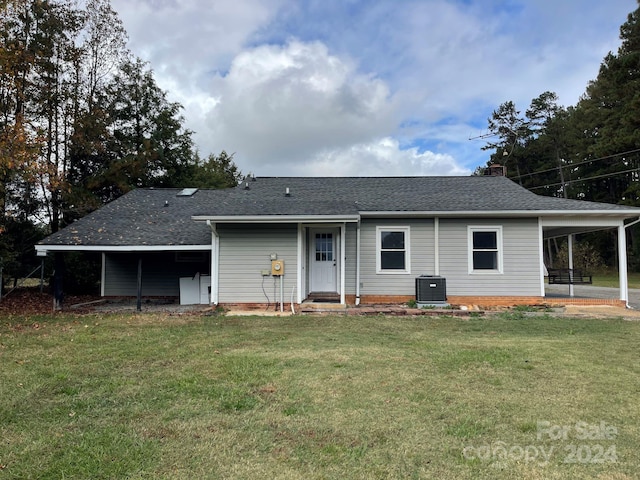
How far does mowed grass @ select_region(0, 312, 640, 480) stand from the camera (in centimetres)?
267

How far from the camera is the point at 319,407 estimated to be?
3.66 metres

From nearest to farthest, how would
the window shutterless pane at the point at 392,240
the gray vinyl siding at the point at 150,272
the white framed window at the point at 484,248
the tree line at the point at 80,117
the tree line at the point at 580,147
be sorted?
the white framed window at the point at 484,248 < the window shutterless pane at the point at 392,240 < the gray vinyl siding at the point at 150,272 < the tree line at the point at 80,117 < the tree line at the point at 580,147

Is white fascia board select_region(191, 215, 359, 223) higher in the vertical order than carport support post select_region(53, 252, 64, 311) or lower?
higher

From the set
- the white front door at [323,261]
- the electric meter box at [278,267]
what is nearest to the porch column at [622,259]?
the white front door at [323,261]

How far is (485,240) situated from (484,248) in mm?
219

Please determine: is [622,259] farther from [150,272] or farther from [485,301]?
[150,272]

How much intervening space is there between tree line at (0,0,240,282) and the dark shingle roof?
128 inches

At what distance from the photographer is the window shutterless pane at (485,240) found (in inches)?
428

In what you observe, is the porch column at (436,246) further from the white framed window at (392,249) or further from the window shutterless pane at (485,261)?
the window shutterless pane at (485,261)

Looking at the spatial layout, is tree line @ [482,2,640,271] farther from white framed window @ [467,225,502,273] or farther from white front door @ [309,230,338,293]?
white front door @ [309,230,338,293]

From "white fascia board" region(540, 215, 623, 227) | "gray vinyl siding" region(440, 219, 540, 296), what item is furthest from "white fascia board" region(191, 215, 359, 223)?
"white fascia board" region(540, 215, 623, 227)

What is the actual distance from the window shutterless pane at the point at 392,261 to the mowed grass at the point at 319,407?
428 centimetres

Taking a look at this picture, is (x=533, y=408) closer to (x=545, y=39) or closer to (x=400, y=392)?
(x=400, y=392)

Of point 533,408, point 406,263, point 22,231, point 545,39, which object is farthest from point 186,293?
point 545,39
